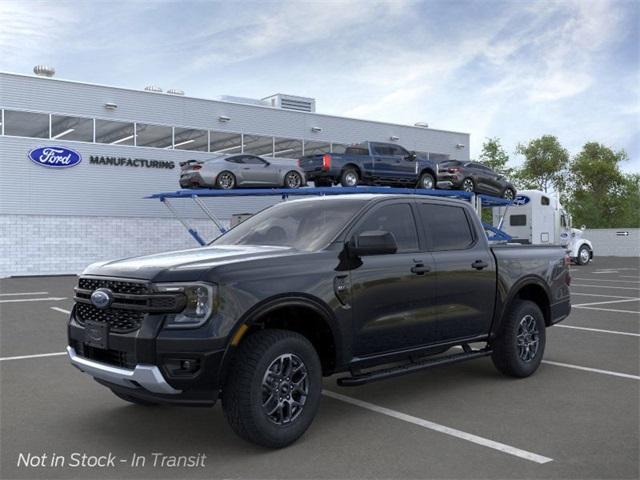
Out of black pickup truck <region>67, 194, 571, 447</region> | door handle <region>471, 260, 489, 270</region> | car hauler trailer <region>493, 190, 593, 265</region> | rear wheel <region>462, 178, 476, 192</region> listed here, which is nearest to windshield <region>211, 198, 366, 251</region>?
black pickup truck <region>67, 194, 571, 447</region>

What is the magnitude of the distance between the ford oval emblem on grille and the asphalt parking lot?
1.03 meters

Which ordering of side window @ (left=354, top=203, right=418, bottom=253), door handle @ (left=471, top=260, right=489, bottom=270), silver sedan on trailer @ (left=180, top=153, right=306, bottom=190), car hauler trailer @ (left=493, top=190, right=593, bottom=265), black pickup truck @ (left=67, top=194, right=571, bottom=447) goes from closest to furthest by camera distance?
black pickup truck @ (left=67, top=194, right=571, bottom=447), side window @ (left=354, top=203, right=418, bottom=253), door handle @ (left=471, top=260, right=489, bottom=270), silver sedan on trailer @ (left=180, top=153, right=306, bottom=190), car hauler trailer @ (left=493, top=190, right=593, bottom=265)

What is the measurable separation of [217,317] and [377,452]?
1439 mm

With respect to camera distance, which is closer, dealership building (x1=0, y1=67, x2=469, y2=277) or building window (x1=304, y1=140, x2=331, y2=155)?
dealership building (x1=0, y1=67, x2=469, y2=277)

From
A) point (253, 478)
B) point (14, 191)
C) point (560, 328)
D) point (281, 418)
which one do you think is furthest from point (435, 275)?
point (14, 191)

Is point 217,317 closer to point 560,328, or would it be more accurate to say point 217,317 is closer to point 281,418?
point 281,418

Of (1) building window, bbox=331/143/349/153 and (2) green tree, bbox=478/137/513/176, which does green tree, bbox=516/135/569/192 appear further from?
(1) building window, bbox=331/143/349/153

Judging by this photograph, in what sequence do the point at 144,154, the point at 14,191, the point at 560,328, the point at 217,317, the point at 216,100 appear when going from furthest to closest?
the point at 216,100 → the point at 144,154 → the point at 14,191 → the point at 560,328 → the point at 217,317

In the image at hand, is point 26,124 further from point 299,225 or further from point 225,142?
point 299,225

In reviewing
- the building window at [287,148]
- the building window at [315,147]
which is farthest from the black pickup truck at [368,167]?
the building window at [315,147]

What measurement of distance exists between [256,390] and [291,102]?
109ft

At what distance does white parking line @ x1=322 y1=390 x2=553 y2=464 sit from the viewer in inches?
174

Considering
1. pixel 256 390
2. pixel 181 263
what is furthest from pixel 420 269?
pixel 181 263

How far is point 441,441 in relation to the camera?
472 centimetres
